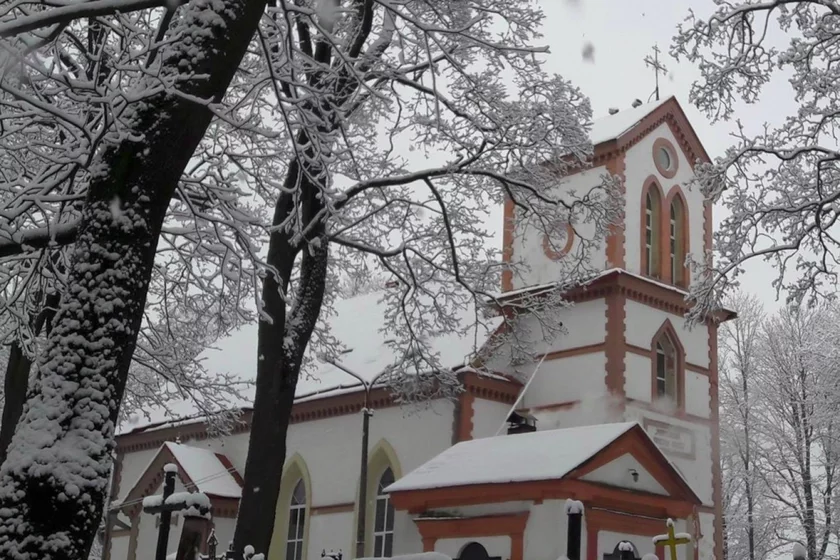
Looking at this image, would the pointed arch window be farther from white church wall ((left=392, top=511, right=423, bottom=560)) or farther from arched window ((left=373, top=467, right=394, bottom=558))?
arched window ((left=373, top=467, right=394, bottom=558))

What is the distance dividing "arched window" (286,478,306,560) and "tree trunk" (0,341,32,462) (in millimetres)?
12712

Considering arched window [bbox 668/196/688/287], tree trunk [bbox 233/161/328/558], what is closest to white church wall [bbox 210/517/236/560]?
arched window [bbox 668/196/688/287]

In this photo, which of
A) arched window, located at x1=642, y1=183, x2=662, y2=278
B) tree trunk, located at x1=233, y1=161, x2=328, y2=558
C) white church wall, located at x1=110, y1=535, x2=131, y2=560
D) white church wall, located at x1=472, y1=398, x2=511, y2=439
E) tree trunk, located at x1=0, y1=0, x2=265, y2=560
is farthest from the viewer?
white church wall, located at x1=110, y1=535, x2=131, y2=560

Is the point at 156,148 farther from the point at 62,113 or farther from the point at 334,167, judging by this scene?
the point at 334,167

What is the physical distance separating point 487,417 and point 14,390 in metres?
11.8

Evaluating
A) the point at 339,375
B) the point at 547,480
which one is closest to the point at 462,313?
the point at 339,375

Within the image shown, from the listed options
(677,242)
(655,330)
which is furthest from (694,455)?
(677,242)

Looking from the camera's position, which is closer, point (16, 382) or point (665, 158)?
point (16, 382)

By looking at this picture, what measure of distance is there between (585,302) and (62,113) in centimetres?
1731

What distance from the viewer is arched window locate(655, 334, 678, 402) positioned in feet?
80.0

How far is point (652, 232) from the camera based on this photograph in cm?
2589

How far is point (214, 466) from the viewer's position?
27844 millimetres

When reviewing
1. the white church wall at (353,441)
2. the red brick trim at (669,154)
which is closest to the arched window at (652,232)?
the red brick trim at (669,154)

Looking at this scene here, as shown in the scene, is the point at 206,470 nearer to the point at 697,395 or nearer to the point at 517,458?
the point at 517,458
